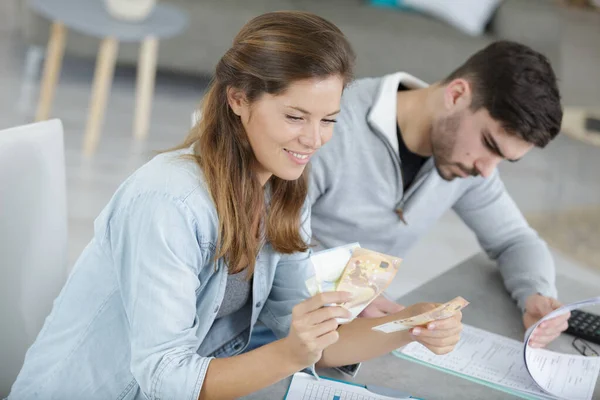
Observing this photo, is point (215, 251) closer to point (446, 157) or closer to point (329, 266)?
point (329, 266)

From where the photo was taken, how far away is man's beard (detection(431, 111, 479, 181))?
202 cm

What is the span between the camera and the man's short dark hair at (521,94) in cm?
188

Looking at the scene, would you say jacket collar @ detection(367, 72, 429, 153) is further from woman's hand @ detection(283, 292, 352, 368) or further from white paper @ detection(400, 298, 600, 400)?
woman's hand @ detection(283, 292, 352, 368)

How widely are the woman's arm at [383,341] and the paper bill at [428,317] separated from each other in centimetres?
4

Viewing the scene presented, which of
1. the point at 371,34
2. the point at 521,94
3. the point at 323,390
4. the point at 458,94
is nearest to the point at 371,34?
the point at 371,34

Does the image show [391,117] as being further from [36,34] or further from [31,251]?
[36,34]

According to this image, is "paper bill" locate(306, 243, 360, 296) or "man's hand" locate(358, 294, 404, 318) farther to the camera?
"man's hand" locate(358, 294, 404, 318)

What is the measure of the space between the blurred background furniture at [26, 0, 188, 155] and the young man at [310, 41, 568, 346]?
2.14 meters

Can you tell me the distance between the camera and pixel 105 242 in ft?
4.73

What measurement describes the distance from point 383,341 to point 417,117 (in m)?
0.73

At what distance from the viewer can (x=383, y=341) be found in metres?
1.59

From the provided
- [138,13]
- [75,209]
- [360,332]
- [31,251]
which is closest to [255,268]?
[360,332]

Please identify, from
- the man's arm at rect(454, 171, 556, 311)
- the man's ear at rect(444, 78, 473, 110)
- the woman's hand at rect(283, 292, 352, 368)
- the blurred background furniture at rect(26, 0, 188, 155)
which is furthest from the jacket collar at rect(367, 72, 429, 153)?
the blurred background furniture at rect(26, 0, 188, 155)

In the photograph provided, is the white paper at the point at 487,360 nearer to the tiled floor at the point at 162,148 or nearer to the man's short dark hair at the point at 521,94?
the man's short dark hair at the point at 521,94
